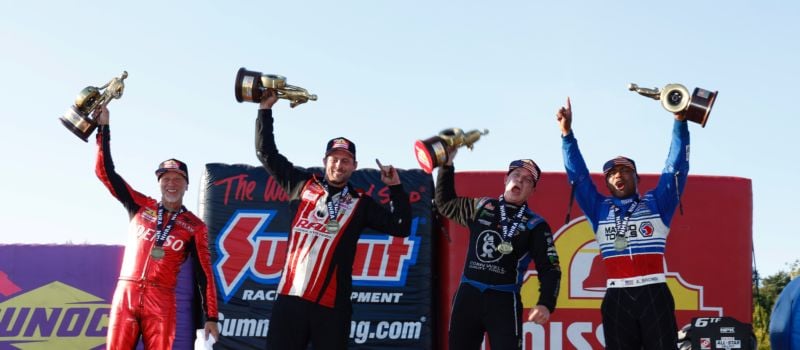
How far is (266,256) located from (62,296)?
1846 mm

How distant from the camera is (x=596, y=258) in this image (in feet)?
28.6

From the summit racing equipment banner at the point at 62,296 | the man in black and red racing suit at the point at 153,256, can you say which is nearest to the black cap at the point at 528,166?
the man in black and red racing suit at the point at 153,256

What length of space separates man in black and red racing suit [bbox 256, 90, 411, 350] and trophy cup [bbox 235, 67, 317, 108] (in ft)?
0.20

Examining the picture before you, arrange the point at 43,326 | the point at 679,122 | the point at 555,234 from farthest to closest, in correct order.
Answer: the point at 555,234 < the point at 43,326 < the point at 679,122

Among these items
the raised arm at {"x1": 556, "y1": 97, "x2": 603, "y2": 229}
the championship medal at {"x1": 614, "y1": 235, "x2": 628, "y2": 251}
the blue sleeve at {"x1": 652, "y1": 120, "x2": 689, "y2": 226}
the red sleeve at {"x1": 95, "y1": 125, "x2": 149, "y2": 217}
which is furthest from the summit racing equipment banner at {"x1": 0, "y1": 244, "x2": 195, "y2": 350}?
the blue sleeve at {"x1": 652, "y1": 120, "x2": 689, "y2": 226}

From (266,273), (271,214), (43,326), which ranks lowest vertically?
(43,326)

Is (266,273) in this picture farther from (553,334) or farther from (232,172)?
(553,334)

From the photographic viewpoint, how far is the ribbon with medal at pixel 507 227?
5543mm

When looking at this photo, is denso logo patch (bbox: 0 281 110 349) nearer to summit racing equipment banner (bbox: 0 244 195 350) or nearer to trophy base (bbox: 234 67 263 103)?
summit racing equipment banner (bbox: 0 244 195 350)

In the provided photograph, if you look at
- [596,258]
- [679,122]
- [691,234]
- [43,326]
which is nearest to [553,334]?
[596,258]

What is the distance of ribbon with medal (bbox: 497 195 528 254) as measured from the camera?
5.54 m

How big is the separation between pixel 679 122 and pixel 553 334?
3294 mm

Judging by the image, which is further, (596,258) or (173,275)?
(596,258)

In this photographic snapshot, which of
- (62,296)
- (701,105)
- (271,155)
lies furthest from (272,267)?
(701,105)
